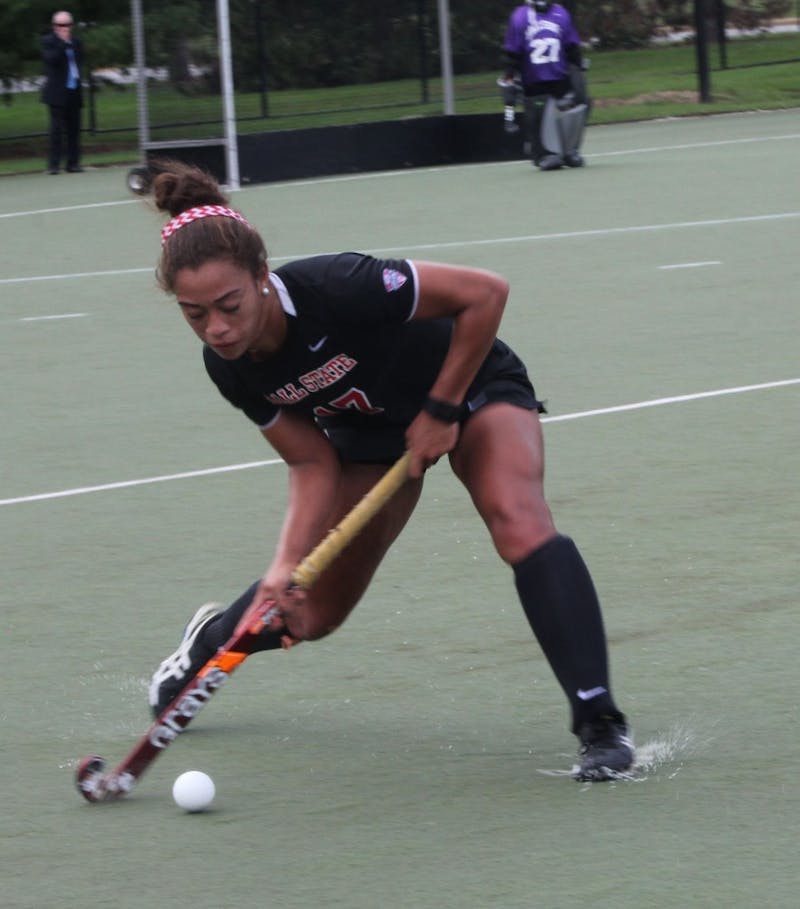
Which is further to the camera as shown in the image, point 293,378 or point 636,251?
point 636,251

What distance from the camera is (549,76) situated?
17875mm

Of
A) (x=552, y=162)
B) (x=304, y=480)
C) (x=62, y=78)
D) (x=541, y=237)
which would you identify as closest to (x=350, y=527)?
(x=304, y=480)

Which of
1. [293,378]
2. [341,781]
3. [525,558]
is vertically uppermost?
[293,378]

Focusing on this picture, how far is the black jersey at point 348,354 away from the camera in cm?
400

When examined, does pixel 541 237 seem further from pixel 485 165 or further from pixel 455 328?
pixel 455 328

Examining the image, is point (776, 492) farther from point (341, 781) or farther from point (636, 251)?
point (636, 251)

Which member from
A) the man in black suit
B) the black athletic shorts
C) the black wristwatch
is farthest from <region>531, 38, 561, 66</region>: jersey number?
Result: the black wristwatch

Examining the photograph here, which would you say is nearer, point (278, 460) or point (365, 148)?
point (278, 460)

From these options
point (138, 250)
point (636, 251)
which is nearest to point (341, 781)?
point (636, 251)

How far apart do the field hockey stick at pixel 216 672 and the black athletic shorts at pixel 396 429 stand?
0.66 ft

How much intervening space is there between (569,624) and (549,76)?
14434 mm

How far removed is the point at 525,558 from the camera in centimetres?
403

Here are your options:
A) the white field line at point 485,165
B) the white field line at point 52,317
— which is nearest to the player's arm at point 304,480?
the white field line at point 52,317

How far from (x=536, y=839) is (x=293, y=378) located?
1.10 metres
